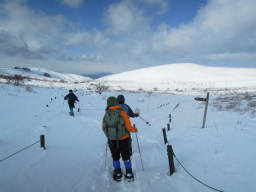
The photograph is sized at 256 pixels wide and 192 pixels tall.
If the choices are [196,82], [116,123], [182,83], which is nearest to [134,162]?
[116,123]

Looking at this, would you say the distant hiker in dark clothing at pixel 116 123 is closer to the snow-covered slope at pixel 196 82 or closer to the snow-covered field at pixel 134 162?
the snow-covered field at pixel 134 162

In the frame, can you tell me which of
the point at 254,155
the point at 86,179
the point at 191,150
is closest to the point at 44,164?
the point at 86,179

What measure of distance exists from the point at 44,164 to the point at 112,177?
222 cm

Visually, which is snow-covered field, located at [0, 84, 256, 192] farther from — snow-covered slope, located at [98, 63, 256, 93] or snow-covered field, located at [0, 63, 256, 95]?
snow-covered slope, located at [98, 63, 256, 93]

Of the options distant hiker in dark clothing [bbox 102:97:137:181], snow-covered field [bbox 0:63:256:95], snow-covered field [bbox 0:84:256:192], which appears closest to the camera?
distant hiker in dark clothing [bbox 102:97:137:181]

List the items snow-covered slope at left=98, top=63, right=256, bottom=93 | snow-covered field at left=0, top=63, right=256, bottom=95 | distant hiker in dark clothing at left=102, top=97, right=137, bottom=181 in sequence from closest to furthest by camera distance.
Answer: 1. distant hiker in dark clothing at left=102, top=97, right=137, bottom=181
2. snow-covered field at left=0, top=63, right=256, bottom=95
3. snow-covered slope at left=98, top=63, right=256, bottom=93

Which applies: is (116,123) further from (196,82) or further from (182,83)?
(196,82)

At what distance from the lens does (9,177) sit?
12.3ft

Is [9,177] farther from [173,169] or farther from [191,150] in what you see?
[191,150]

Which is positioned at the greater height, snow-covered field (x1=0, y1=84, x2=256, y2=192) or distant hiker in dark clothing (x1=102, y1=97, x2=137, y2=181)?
distant hiker in dark clothing (x1=102, y1=97, x2=137, y2=181)

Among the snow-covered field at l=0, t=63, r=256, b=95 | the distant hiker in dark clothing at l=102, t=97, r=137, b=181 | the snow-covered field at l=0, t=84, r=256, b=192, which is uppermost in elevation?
the snow-covered field at l=0, t=63, r=256, b=95

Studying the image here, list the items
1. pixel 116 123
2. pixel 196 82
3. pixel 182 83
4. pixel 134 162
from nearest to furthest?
pixel 116 123 → pixel 134 162 → pixel 182 83 → pixel 196 82

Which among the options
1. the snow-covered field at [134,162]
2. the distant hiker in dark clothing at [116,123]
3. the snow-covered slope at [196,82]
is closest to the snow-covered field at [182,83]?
the snow-covered slope at [196,82]

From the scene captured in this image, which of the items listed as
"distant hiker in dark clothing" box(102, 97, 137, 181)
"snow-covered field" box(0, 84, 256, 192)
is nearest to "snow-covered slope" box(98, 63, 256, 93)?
"snow-covered field" box(0, 84, 256, 192)
